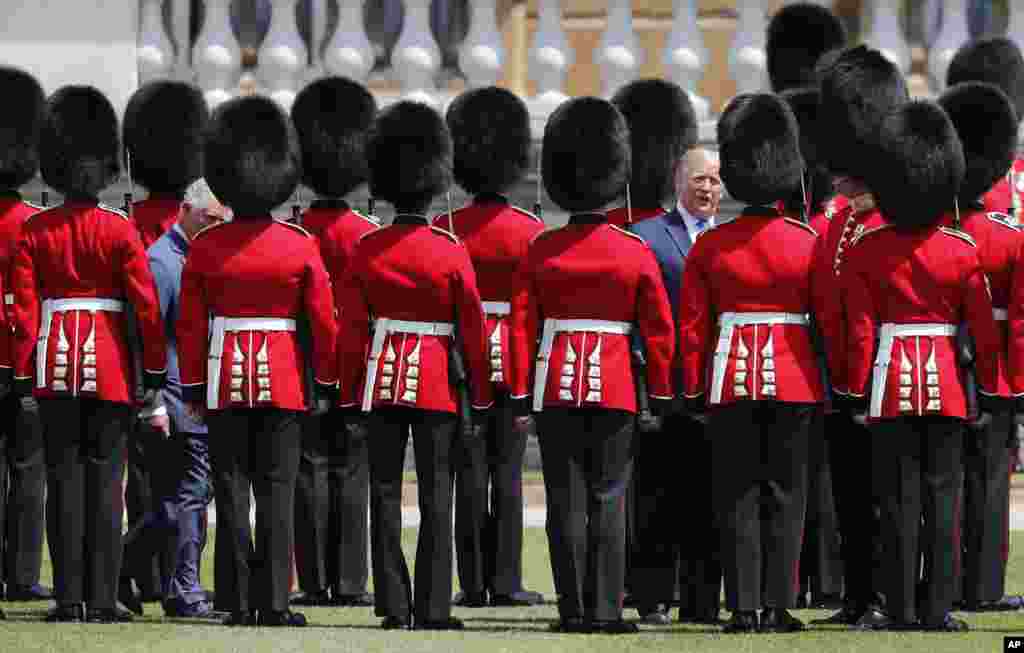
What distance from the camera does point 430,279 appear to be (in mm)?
10344

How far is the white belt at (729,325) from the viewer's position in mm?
10180

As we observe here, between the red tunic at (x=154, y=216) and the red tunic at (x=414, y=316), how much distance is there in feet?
3.95

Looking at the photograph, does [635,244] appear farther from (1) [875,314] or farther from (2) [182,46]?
(2) [182,46]

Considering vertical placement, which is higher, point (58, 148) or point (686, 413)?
point (58, 148)

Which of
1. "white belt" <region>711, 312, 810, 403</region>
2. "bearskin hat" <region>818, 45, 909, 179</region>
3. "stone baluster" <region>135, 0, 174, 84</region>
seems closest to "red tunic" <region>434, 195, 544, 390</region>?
"bearskin hat" <region>818, 45, 909, 179</region>

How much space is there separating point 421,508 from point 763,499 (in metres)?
1.05

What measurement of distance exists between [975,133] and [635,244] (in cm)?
145

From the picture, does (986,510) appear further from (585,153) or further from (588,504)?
(585,153)

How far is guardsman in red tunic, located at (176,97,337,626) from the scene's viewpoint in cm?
1031

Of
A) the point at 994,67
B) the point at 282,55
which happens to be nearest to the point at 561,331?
the point at 994,67

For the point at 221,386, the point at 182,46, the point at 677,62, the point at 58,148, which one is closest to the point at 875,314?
the point at 221,386

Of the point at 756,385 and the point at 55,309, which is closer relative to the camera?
the point at 756,385

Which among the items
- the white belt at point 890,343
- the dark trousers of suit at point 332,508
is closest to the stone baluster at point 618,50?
the dark trousers of suit at point 332,508

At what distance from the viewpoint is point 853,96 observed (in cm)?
1131
